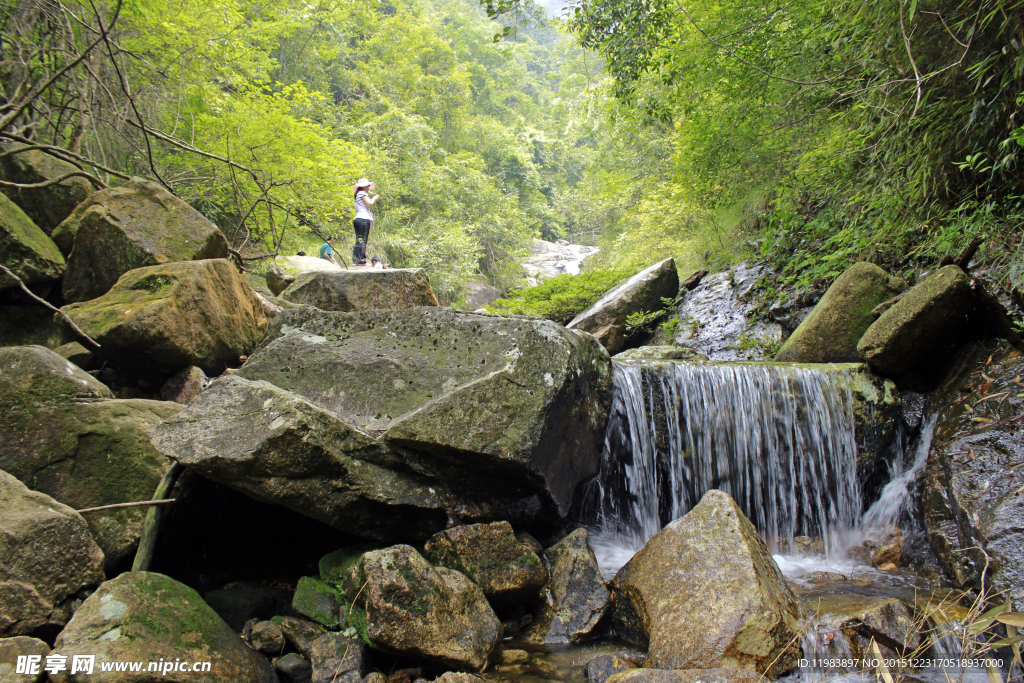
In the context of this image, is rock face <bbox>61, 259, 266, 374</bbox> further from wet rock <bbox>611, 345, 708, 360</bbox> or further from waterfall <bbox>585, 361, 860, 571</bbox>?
wet rock <bbox>611, 345, 708, 360</bbox>

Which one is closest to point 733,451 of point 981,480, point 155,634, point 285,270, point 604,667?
point 981,480

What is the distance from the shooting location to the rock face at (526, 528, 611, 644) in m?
3.60

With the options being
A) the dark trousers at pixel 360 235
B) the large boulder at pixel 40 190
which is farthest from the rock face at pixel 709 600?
the dark trousers at pixel 360 235

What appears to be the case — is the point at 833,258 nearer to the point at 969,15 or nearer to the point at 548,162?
the point at 969,15

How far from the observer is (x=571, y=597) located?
376cm

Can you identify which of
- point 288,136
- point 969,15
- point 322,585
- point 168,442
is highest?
point 288,136

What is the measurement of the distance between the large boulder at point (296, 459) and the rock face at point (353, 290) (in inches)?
131

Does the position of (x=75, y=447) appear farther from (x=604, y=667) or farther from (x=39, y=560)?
(x=604, y=667)

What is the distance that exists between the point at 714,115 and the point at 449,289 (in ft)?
46.0

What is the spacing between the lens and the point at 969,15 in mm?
4293

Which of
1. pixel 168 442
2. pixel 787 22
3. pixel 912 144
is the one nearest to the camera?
pixel 168 442

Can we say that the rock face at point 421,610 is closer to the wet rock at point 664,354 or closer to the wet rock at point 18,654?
the wet rock at point 18,654

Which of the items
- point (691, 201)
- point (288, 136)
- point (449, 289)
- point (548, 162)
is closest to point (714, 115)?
point (691, 201)

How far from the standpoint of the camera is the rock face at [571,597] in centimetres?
360
